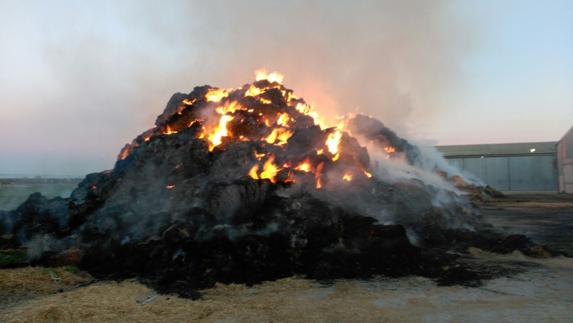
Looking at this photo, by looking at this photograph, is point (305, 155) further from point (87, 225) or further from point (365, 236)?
point (87, 225)

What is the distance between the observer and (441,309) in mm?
7934

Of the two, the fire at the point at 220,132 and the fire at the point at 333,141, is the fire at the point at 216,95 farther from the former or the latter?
the fire at the point at 333,141

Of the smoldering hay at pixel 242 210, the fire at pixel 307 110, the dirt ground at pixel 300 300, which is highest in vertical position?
the fire at pixel 307 110

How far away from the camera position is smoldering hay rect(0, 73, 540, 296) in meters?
11.4

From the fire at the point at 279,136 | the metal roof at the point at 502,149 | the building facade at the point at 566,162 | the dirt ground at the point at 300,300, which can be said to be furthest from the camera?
the metal roof at the point at 502,149

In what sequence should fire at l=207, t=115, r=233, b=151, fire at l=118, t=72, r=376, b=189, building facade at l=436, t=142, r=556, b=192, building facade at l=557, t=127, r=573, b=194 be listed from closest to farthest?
fire at l=118, t=72, r=376, b=189, fire at l=207, t=115, r=233, b=151, building facade at l=557, t=127, r=573, b=194, building facade at l=436, t=142, r=556, b=192

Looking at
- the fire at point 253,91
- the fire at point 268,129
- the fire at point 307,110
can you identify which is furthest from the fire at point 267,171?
the fire at point 253,91

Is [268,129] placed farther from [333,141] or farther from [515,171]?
[515,171]

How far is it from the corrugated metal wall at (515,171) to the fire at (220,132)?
40867mm

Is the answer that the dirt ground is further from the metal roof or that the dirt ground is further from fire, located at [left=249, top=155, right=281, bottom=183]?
the metal roof

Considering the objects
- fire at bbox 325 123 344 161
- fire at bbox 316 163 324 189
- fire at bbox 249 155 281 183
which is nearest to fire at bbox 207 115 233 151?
fire at bbox 249 155 281 183

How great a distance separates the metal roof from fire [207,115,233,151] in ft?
135

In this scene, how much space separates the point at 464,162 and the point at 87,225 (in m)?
49.4

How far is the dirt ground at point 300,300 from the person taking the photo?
766 centimetres
